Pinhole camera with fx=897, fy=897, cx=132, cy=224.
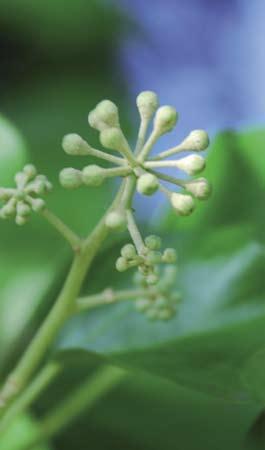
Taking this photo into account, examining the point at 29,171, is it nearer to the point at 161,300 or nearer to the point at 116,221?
the point at 116,221

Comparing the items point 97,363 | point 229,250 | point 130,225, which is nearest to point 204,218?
point 229,250

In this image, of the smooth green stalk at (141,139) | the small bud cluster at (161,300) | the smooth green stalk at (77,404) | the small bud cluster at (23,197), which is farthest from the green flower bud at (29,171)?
the smooth green stalk at (77,404)

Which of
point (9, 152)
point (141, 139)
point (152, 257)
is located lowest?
point (152, 257)

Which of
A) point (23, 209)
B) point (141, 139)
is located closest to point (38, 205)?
point (23, 209)

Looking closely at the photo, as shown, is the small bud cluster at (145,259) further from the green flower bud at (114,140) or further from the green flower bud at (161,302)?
the green flower bud at (161,302)

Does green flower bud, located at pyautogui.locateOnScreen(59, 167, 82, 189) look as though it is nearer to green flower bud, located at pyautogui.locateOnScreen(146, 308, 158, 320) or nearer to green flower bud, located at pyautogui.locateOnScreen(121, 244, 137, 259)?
green flower bud, located at pyautogui.locateOnScreen(121, 244, 137, 259)

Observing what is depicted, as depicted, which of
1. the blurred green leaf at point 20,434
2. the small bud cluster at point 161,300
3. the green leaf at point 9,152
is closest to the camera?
the small bud cluster at point 161,300
